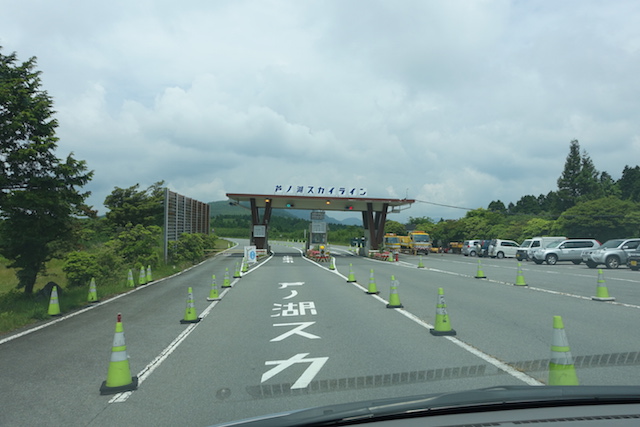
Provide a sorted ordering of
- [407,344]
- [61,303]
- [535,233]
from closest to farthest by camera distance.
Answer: [407,344]
[61,303]
[535,233]

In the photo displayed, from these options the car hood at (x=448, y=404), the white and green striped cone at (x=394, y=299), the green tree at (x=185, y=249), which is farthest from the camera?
the green tree at (x=185, y=249)

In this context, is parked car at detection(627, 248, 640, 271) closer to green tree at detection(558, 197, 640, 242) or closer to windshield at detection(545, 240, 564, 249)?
windshield at detection(545, 240, 564, 249)

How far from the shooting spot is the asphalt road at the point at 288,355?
5426 millimetres

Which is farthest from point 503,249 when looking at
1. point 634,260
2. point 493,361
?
point 493,361

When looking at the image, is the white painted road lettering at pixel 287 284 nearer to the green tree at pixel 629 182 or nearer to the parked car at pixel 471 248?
the parked car at pixel 471 248

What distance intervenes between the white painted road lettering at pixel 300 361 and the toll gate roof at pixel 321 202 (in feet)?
138

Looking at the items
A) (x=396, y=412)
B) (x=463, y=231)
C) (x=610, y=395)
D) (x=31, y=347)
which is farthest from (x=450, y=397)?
(x=463, y=231)

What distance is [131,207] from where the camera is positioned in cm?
4534

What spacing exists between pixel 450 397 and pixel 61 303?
14.0 metres

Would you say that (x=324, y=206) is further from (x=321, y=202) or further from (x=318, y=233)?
(x=318, y=233)

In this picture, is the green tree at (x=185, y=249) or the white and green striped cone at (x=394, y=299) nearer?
the white and green striped cone at (x=394, y=299)

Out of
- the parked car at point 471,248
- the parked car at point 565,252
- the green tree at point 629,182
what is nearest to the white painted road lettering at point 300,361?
the parked car at point 565,252

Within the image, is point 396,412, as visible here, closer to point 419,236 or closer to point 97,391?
point 97,391

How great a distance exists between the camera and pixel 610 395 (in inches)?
128
